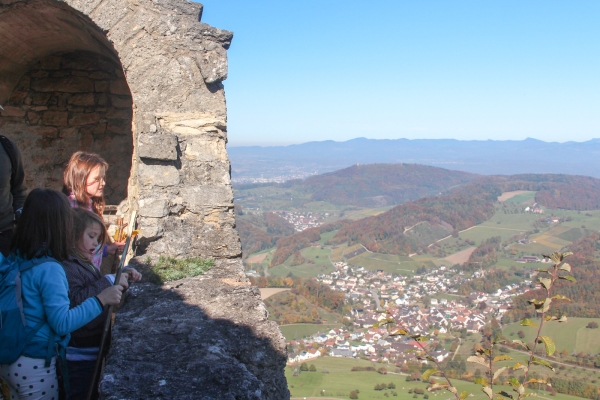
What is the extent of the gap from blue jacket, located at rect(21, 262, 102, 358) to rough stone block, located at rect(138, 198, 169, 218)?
5.14 feet

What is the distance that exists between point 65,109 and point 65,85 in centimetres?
26

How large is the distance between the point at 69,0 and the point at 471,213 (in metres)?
36.9

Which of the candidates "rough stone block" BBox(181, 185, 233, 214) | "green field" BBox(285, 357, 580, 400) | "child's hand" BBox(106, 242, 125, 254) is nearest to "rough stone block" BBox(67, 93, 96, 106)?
"rough stone block" BBox(181, 185, 233, 214)

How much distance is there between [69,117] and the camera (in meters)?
5.31

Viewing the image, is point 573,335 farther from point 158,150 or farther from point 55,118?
point 55,118

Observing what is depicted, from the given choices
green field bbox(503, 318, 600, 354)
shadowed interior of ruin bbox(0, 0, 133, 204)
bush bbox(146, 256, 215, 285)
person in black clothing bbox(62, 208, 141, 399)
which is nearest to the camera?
person in black clothing bbox(62, 208, 141, 399)

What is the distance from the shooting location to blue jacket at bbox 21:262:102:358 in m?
1.85

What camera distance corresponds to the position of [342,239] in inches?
1462

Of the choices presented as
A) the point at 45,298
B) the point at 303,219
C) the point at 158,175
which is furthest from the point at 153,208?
the point at 303,219

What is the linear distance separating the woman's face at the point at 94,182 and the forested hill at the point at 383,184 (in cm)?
5214

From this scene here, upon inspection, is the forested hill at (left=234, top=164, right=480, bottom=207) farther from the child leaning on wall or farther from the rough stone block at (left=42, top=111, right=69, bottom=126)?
the child leaning on wall

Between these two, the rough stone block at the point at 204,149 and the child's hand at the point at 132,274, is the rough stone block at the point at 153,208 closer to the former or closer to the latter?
the rough stone block at the point at 204,149

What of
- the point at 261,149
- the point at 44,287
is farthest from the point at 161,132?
the point at 261,149

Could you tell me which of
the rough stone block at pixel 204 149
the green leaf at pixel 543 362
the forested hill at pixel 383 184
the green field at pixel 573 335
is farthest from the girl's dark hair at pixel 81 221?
the forested hill at pixel 383 184
